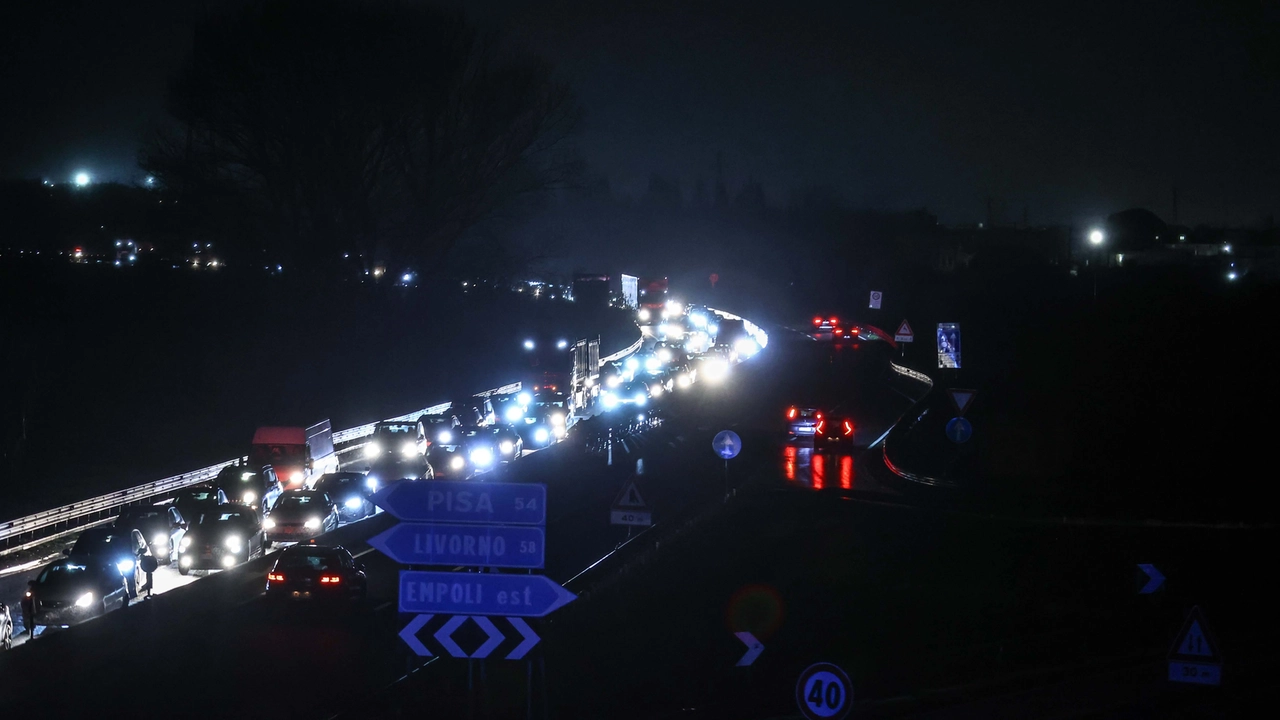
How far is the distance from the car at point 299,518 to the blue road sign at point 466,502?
17.2m

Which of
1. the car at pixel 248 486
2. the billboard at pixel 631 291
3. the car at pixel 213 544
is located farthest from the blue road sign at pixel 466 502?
the billboard at pixel 631 291

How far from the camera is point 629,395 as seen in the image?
2036 inches

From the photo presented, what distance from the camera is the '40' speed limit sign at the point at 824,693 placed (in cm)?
898

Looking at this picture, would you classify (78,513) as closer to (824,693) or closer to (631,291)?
(824,693)

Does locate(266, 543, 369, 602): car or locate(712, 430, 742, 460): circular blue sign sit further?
locate(712, 430, 742, 460): circular blue sign

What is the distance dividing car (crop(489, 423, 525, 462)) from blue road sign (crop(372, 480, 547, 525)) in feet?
87.5

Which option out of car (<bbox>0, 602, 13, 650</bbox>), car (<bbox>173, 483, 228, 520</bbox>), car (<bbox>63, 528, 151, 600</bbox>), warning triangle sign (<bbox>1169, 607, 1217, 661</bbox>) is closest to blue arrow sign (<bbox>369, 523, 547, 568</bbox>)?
warning triangle sign (<bbox>1169, 607, 1217, 661</bbox>)

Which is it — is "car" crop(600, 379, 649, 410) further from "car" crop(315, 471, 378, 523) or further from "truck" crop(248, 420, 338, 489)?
"car" crop(315, 471, 378, 523)

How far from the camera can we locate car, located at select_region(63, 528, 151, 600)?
65.1 feet

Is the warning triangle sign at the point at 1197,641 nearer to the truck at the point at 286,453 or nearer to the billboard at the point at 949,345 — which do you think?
the billboard at the point at 949,345

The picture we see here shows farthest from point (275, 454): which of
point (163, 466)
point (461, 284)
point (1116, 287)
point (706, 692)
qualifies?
point (1116, 287)

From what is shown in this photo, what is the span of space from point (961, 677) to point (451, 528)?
24.3 feet

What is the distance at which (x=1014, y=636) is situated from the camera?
1481 cm

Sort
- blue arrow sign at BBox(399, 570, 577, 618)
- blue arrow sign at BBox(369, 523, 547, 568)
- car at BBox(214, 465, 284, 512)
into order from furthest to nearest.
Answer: car at BBox(214, 465, 284, 512) < blue arrow sign at BBox(369, 523, 547, 568) < blue arrow sign at BBox(399, 570, 577, 618)
